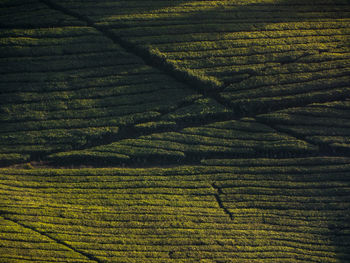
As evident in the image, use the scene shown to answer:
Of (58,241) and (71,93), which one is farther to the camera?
(71,93)

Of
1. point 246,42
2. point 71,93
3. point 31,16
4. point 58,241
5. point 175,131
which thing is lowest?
point 58,241

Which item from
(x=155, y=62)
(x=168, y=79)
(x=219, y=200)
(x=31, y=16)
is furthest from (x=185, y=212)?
(x=31, y=16)

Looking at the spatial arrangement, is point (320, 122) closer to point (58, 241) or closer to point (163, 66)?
point (163, 66)

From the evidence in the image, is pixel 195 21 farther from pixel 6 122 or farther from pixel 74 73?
pixel 6 122

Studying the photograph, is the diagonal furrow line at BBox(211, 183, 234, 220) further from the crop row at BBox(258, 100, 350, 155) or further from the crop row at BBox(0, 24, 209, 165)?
the crop row at BBox(0, 24, 209, 165)

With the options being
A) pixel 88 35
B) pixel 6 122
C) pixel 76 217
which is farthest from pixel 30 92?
pixel 76 217

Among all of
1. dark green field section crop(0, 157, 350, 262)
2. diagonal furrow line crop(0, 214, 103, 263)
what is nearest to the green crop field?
dark green field section crop(0, 157, 350, 262)
